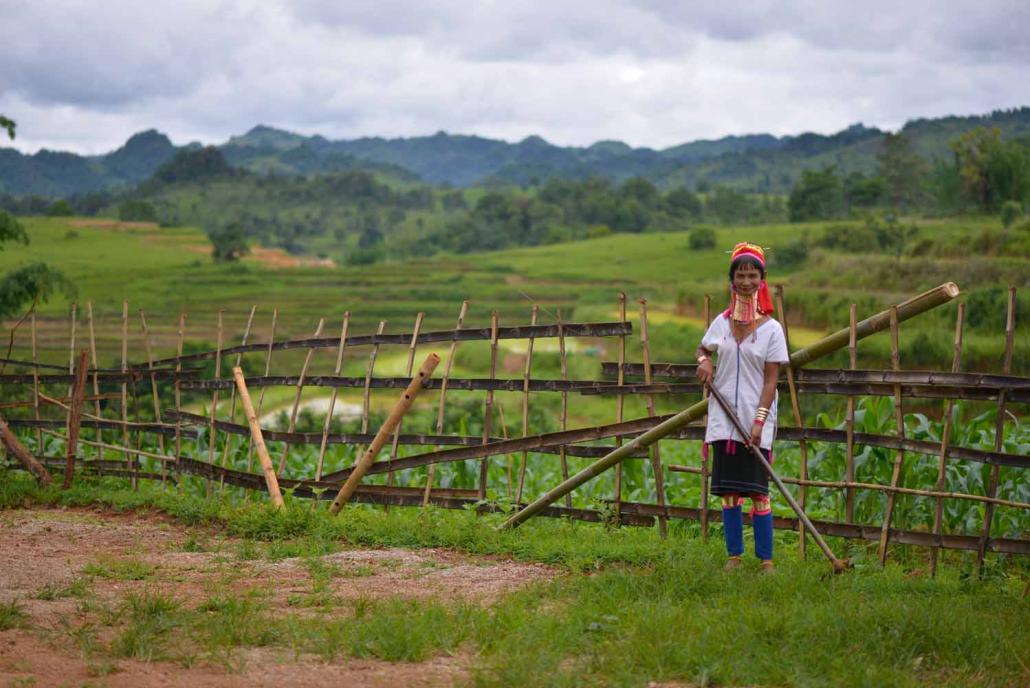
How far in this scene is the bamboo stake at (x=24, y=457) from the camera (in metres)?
7.84

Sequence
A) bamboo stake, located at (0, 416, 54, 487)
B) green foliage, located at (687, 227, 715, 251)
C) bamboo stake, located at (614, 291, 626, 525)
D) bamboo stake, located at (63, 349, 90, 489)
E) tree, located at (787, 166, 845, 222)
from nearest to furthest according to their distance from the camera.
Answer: bamboo stake, located at (614, 291, 626, 525) → bamboo stake, located at (0, 416, 54, 487) → bamboo stake, located at (63, 349, 90, 489) → green foliage, located at (687, 227, 715, 251) → tree, located at (787, 166, 845, 222)

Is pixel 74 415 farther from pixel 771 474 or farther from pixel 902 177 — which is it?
pixel 902 177

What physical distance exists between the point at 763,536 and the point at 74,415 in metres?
5.36

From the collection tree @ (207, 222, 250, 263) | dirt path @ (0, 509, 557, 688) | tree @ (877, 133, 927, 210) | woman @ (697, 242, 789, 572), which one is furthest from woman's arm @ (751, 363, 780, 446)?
tree @ (877, 133, 927, 210)

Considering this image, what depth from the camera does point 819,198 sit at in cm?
7269

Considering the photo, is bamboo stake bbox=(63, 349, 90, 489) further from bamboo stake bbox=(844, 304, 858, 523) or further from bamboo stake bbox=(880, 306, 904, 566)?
bamboo stake bbox=(880, 306, 904, 566)

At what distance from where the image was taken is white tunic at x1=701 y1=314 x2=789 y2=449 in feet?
16.2

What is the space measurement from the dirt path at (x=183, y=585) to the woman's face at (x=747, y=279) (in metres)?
1.61

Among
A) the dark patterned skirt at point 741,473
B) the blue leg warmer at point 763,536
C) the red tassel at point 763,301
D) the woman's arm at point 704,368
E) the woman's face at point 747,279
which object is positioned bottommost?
the blue leg warmer at point 763,536

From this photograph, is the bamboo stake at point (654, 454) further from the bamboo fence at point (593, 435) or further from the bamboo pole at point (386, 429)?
the bamboo pole at point (386, 429)

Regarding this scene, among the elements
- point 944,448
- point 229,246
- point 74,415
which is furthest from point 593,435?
→ point 229,246

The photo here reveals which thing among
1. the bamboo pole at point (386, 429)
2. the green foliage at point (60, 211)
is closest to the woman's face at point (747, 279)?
the bamboo pole at point (386, 429)

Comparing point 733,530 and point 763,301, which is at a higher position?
point 763,301

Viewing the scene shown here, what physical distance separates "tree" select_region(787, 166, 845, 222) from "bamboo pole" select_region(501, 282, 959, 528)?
7022cm
